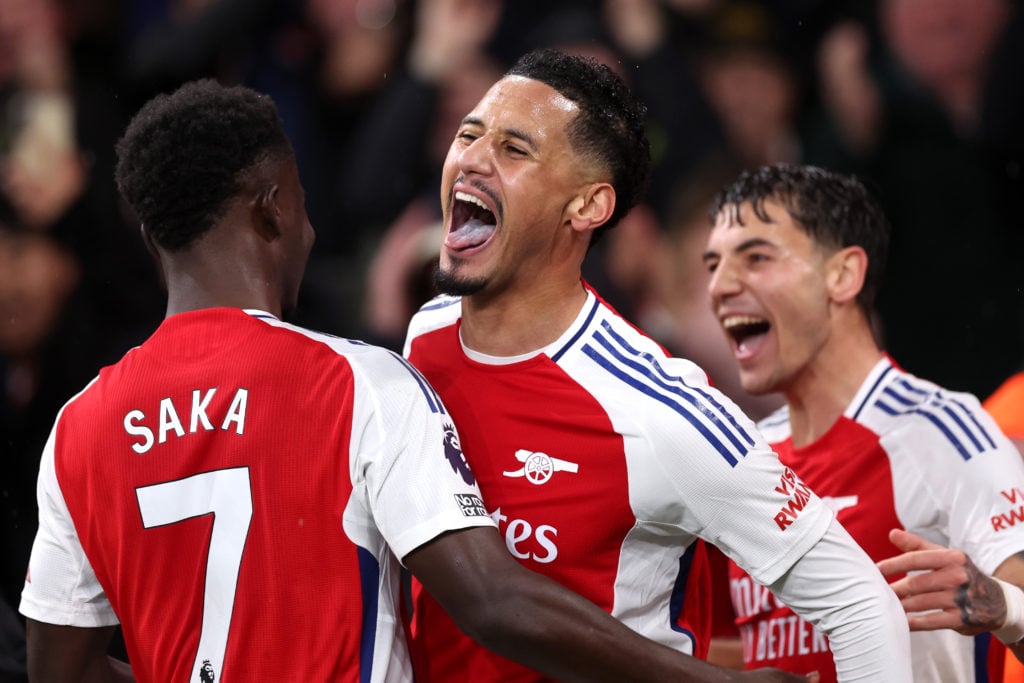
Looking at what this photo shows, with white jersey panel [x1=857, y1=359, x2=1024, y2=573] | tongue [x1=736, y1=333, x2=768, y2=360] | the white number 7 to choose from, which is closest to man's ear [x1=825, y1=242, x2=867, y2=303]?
tongue [x1=736, y1=333, x2=768, y2=360]

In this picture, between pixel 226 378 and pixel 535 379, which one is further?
pixel 535 379

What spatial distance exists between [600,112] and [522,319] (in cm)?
47

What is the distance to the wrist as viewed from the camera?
244cm

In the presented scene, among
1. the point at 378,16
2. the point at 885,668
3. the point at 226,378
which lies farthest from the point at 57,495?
the point at 378,16

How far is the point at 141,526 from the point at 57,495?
218mm

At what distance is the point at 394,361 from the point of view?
218cm

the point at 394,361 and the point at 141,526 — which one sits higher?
the point at 394,361

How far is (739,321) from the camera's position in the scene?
3303mm

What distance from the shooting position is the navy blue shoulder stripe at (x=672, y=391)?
2121mm

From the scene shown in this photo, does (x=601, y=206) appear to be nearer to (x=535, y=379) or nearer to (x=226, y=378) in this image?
(x=535, y=379)

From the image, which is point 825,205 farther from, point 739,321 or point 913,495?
point 913,495

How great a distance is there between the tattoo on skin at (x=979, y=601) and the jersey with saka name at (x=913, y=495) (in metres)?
0.24

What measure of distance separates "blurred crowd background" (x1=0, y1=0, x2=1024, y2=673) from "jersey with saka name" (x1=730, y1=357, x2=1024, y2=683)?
2.44 m

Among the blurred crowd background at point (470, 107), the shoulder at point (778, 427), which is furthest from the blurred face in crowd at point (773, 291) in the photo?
the blurred crowd background at point (470, 107)
